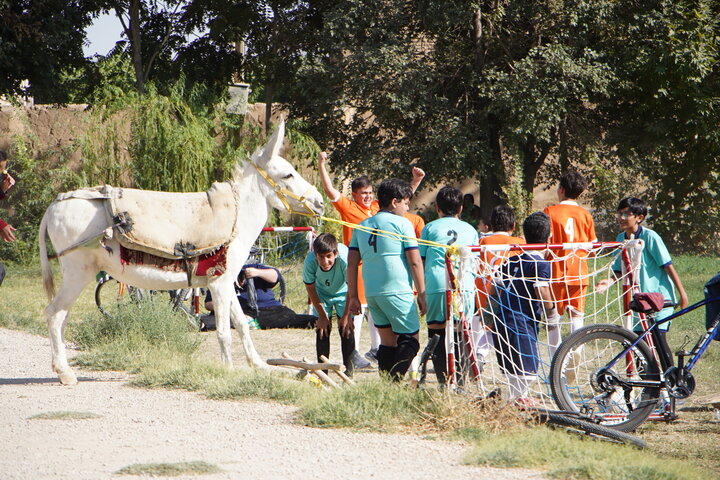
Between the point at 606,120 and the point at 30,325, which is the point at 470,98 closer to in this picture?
the point at 606,120

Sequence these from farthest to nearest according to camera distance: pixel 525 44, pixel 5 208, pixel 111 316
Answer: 1. pixel 5 208
2. pixel 525 44
3. pixel 111 316

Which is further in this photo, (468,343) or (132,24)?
(132,24)

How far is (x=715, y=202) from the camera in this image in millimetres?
20281

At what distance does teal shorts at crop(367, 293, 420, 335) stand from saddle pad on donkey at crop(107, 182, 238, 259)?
75.0 inches

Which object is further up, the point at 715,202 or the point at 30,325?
the point at 715,202

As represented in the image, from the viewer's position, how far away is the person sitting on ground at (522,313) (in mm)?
6203

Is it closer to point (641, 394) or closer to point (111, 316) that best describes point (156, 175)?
point (111, 316)

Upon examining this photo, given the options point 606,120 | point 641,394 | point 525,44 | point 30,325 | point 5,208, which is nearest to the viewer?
point 641,394

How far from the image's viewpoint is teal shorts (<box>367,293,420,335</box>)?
6422 mm

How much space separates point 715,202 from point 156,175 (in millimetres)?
12675

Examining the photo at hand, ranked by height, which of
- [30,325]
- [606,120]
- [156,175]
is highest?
[606,120]

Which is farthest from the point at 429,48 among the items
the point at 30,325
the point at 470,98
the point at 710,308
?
the point at 710,308

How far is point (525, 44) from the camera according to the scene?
17.9 m

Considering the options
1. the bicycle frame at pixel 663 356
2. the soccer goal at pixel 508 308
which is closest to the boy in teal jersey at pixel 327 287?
the soccer goal at pixel 508 308
